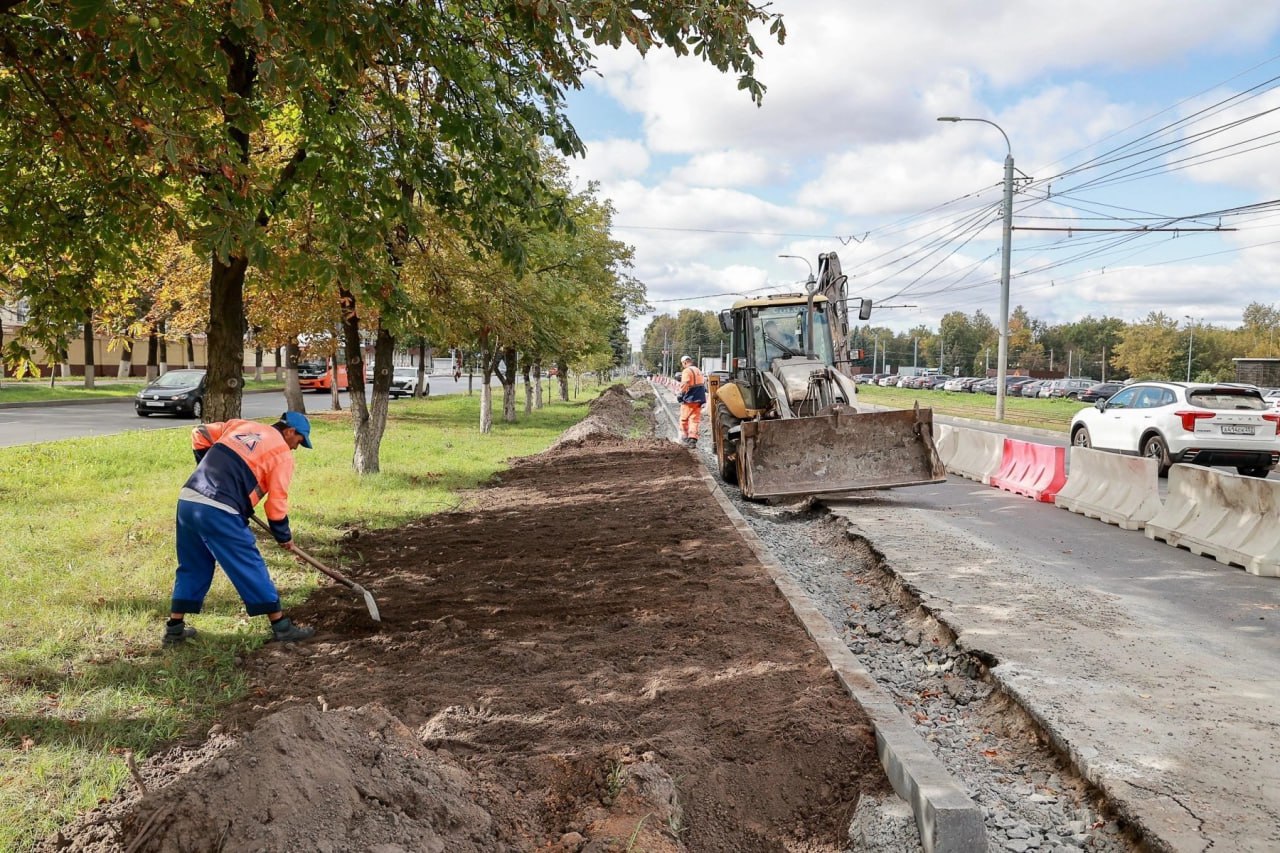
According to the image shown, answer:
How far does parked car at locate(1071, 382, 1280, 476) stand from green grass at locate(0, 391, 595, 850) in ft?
34.4

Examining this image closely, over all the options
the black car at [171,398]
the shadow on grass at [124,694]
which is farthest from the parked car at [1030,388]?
the shadow on grass at [124,694]

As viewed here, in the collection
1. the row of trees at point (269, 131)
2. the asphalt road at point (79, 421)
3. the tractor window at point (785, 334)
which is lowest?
the asphalt road at point (79, 421)

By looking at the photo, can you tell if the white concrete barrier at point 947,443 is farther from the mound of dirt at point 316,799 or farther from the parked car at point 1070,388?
the parked car at point 1070,388

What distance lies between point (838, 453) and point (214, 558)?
7.79m

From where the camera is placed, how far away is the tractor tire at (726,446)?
13.3m

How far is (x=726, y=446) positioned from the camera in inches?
528

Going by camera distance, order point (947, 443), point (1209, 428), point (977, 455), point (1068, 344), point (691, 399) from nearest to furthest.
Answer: point (1209, 428) → point (977, 455) → point (947, 443) → point (691, 399) → point (1068, 344)

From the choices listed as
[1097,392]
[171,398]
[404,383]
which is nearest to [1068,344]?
[1097,392]

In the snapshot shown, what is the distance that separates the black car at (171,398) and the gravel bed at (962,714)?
70.0 feet

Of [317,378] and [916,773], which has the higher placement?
[317,378]

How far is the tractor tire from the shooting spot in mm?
13305

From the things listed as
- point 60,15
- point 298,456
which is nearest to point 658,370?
point 298,456

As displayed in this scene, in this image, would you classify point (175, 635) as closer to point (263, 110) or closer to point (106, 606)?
point (106, 606)

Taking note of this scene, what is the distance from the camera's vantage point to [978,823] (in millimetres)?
3307
